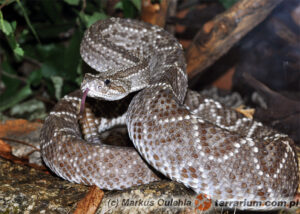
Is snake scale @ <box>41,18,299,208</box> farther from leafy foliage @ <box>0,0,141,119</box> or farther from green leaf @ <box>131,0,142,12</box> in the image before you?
leafy foliage @ <box>0,0,141,119</box>

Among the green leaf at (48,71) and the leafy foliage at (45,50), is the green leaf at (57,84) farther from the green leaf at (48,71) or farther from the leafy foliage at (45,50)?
the green leaf at (48,71)

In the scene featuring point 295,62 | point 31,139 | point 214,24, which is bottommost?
point 31,139

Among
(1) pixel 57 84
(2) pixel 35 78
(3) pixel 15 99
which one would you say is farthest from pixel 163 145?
(3) pixel 15 99

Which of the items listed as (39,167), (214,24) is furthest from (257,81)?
(39,167)

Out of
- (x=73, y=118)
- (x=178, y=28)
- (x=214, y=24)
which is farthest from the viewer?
(x=178, y=28)

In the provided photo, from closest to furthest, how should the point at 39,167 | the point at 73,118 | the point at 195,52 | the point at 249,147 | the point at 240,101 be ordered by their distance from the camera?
the point at 249,147, the point at 39,167, the point at 73,118, the point at 195,52, the point at 240,101

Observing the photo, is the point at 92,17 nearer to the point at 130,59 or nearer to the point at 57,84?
the point at 57,84

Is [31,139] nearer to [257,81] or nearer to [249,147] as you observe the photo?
[249,147]

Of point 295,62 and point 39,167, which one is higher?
point 295,62
